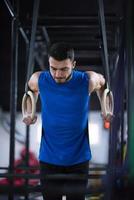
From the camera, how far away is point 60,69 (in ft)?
5.54

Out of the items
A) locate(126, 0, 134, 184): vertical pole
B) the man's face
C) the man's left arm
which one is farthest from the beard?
locate(126, 0, 134, 184): vertical pole

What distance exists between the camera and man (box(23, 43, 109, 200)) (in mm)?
1771

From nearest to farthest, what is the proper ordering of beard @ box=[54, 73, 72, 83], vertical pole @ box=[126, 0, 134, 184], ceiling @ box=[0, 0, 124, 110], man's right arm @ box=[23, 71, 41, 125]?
vertical pole @ box=[126, 0, 134, 184]
man's right arm @ box=[23, 71, 41, 125]
beard @ box=[54, 73, 72, 83]
ceiling @ box=[0, 0, 124, 110]

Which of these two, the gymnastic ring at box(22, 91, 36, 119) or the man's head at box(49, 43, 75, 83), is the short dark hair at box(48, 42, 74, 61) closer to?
the man's head at box(49, 43, 75, 83)

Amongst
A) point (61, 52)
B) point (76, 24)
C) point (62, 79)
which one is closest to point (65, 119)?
point (62, 79)

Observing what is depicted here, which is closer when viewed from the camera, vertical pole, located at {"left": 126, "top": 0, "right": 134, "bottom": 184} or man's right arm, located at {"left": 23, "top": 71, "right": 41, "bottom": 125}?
vertical pole, located at {"left": 126, "top": 0, "right": 134, "bottom": 184}

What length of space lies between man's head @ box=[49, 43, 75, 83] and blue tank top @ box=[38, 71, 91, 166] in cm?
7

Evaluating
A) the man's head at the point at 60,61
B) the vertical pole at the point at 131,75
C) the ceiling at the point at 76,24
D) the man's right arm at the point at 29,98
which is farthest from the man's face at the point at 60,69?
the ceiling at the point at 76,24

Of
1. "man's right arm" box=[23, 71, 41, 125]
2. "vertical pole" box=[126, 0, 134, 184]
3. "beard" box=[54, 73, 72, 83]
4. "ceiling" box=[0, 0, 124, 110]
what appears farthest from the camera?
"ceiling" box=[0, 0, 124, 110]

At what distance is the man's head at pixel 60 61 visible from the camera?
1.67m

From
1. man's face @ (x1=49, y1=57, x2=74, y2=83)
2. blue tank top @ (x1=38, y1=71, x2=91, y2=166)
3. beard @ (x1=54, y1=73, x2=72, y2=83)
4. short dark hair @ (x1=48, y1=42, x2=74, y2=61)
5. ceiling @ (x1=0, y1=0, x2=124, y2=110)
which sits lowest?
blue tank top @ (x1=38, y1=71, x2=91, y2=166)

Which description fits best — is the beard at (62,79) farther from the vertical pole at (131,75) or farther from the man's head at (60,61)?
the vertical pole at (131,75)

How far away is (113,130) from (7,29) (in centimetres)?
216

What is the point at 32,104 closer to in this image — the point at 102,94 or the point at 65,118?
the point at 65,118
